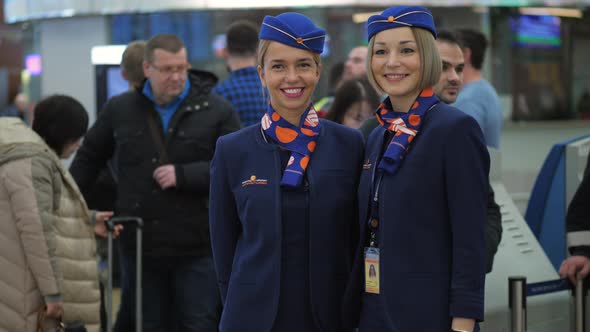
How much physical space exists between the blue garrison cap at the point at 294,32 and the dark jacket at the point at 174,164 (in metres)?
1.92

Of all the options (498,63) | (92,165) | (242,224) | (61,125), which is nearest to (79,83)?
(498,63)

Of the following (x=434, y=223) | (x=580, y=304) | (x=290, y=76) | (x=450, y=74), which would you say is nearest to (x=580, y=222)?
(x=580, y=304)

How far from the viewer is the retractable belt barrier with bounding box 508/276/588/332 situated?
3588 millimetres

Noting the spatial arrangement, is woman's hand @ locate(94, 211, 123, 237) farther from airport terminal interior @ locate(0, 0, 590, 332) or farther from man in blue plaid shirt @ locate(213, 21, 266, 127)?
airport terminal interior @ locate(0, 0, 590, 332)

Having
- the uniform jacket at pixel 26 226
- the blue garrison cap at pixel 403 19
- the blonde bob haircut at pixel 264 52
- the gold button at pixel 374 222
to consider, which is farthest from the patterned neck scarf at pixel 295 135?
the uniform jacket at pixel 26 226

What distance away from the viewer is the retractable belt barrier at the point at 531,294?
11.8 ft

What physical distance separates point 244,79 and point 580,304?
243cm

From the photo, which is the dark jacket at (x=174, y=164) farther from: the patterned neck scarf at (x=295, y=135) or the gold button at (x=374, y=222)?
the gold button at (x=374, y=222)

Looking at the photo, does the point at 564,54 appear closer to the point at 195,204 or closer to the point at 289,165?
the point at 195,204

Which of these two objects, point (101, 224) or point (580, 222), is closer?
point (580, 222)

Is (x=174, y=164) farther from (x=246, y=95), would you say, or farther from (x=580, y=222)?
(x=580, y=222)

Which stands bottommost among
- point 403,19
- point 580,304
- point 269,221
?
point 580,304

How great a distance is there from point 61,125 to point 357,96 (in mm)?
1470

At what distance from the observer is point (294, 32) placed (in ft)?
9.16
